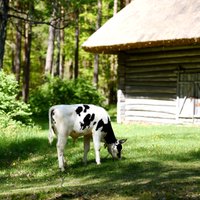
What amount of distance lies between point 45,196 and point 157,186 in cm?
177

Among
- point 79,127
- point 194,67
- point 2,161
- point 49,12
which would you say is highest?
point 49,12

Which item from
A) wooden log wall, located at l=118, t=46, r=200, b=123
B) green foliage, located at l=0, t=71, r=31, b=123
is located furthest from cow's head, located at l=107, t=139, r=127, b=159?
wooden log wall, located at l=118, t=46, r=200, b=123

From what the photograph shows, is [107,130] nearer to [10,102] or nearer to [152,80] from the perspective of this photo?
[10,102]

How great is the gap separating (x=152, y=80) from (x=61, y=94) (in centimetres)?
643

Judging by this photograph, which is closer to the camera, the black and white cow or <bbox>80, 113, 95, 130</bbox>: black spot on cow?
the black and white cow

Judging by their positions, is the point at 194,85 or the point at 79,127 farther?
the point at 194,85

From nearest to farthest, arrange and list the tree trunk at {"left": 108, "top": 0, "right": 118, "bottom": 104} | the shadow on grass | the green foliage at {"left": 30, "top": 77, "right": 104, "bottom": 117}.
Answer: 1. the shadow on grass
2. the green foliage at {"left": 30, "top": 77, "right": 104, "bottom": 117}
3. the tree trunk at {"left": 108, "top": 0, "right": 118, "bottom": 104}

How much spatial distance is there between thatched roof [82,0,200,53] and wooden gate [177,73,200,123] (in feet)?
5.93

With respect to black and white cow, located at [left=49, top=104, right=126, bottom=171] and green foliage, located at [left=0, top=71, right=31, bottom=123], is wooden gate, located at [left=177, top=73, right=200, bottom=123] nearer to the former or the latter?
green foliage, located at [left=0, top=71, right=31, bottom=123]

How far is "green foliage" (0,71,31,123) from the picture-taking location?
1695cm

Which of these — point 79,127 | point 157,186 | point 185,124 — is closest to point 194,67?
point 185,124

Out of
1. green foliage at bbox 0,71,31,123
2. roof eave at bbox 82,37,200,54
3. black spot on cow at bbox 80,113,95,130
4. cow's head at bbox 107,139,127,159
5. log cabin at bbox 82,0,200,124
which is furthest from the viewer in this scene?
log cabin at bbox 82,0,200,124

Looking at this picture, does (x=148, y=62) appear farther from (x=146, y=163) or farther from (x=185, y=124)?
(x=146, y=163)

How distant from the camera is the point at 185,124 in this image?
65.7 feet
